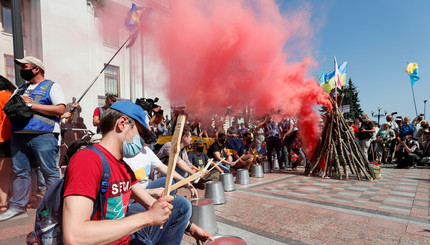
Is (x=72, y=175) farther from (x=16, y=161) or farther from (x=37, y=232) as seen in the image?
(x=16, y=161)

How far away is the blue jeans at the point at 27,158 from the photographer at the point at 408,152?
10826mm

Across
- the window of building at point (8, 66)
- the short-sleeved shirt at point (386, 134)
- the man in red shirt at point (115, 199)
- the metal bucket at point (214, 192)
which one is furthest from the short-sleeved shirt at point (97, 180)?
the window of building at point (8, 66)

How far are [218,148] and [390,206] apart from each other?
3.55 m

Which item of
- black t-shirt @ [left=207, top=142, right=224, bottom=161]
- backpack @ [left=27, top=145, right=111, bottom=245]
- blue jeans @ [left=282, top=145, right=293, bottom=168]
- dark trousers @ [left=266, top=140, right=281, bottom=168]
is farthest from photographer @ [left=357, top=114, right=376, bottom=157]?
backpack @ [left=27, top=145, right=111, bottom=245]

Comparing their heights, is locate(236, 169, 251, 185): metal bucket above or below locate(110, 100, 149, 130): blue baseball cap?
below

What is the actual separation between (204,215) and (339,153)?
4.98 metres

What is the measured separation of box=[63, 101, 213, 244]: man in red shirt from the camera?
39.2 inches

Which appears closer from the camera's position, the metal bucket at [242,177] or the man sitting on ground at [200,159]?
the man sitting on ground at [200,159]

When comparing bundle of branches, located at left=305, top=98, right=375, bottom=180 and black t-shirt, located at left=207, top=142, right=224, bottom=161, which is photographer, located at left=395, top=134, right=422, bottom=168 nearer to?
bundle of branches, located at left=305, top=98, right=375, bottom=180

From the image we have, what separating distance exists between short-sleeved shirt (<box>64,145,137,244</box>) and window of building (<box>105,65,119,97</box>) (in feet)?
44.8

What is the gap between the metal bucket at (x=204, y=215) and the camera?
2.58 metres

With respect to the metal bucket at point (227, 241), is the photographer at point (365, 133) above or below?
above

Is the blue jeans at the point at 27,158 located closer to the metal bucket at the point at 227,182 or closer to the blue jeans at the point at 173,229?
the blue jeans at the point at 173,229

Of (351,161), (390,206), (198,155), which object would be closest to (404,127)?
(351,161)
